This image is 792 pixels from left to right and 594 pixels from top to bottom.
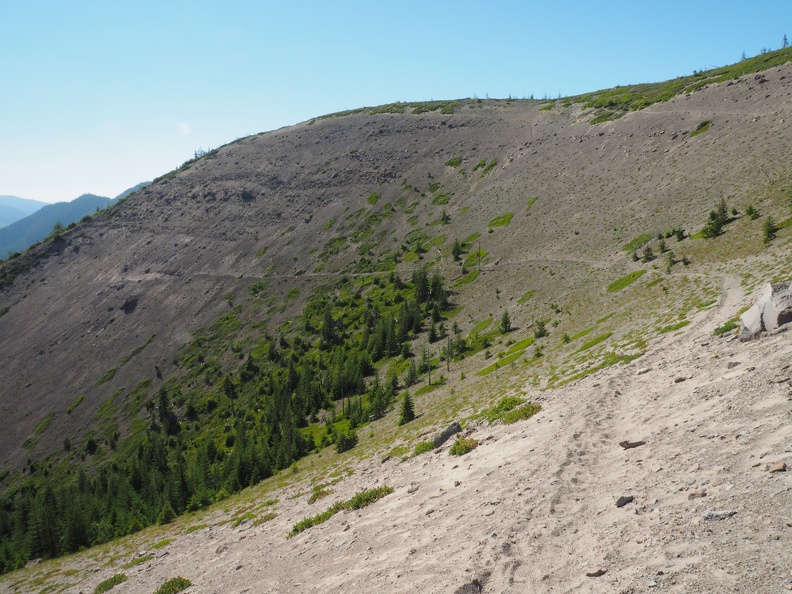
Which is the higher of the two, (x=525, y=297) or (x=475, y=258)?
(x=475, y=258)

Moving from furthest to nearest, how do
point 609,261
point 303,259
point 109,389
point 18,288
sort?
point 18,288 → point 303,259 → point 109,389 → point 609,261

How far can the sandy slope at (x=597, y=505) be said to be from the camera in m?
9.91

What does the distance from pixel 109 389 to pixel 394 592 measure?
13332cm

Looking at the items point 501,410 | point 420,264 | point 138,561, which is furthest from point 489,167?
point 138,561

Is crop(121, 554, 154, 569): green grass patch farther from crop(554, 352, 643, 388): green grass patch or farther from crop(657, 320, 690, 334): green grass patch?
crop(657, 320, 690, 334): green grass patch

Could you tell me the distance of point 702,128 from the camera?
93000 mm

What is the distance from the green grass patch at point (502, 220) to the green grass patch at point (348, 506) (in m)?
92.2

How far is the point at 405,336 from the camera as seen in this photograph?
9138 cm

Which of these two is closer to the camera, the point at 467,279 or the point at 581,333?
the point at 581,333

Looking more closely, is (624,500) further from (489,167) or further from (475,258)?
(489,167)

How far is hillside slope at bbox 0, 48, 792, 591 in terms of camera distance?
39.5 metres

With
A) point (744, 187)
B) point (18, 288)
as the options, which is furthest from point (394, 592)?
point (18, 288)

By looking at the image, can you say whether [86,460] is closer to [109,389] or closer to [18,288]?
[109,389]

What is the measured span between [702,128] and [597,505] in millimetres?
102773
